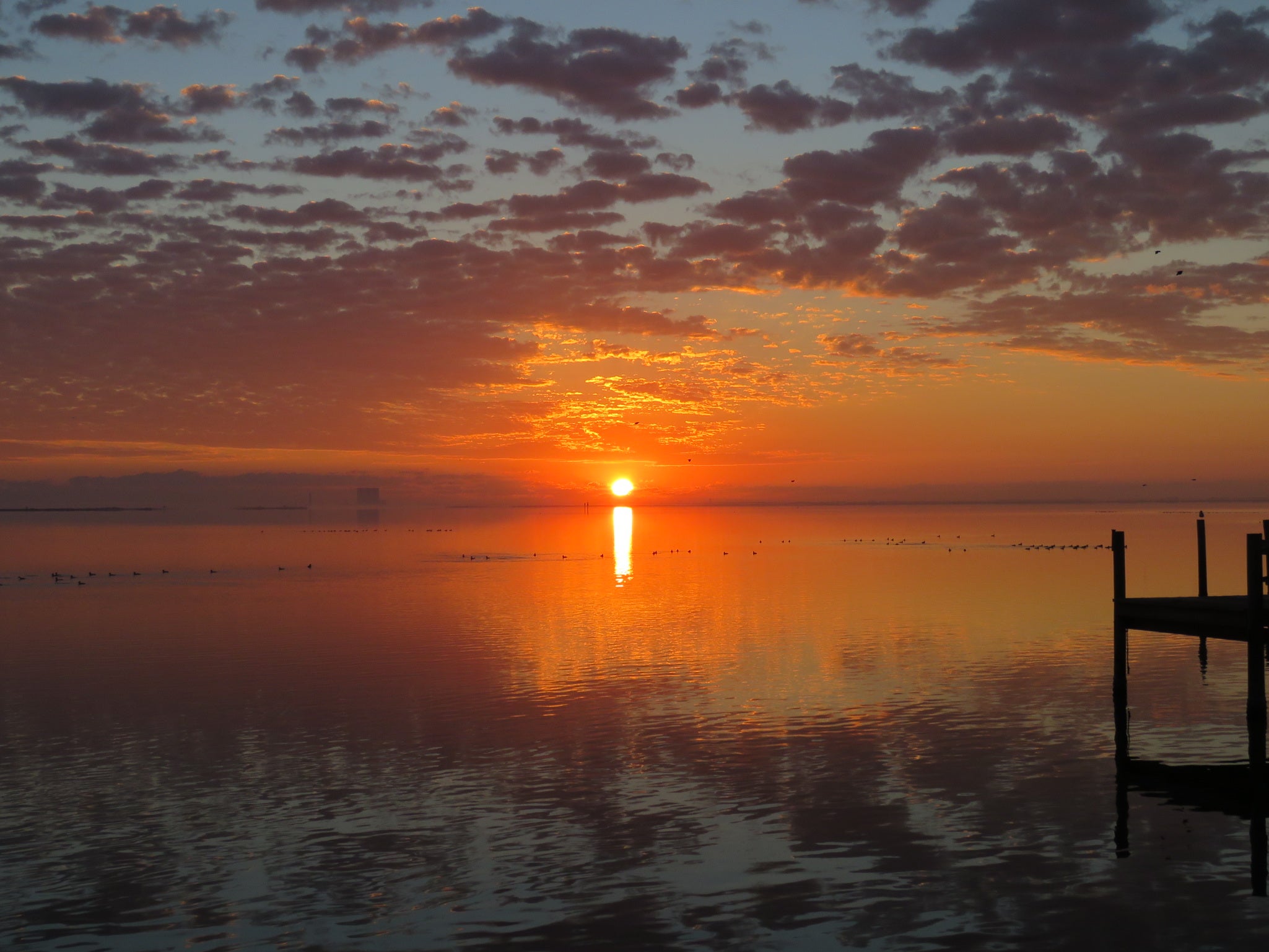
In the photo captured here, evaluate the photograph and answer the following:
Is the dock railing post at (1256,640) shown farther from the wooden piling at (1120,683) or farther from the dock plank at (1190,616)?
the wooden piling at (1120,683)

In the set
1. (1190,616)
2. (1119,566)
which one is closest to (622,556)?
(1119,566)

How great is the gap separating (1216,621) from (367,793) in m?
21.5

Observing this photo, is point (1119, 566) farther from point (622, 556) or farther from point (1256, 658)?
point (622, 556)

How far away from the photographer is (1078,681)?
119 feet

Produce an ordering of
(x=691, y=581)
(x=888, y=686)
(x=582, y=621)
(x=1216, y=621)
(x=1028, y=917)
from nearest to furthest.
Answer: (x=1028, y=917), (x=1216, y=621), (x=888, y=686), (x=582, y=621), (x=691, y=581)

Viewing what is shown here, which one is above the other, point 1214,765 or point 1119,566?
point 1119,566

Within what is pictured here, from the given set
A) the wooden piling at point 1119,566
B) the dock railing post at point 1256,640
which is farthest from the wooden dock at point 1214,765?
the wooden piling at point 1119,566

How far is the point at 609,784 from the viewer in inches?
949

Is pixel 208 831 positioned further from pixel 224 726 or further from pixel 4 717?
pixel 4 717

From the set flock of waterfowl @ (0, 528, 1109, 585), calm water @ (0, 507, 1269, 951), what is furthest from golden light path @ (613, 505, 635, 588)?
calm water @ (0, 507, 1269, 951)

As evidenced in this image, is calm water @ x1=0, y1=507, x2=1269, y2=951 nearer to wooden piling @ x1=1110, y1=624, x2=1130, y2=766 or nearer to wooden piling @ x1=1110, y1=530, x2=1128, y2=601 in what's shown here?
wooden piling @ x1=1110, y1=624, x2=1130, y2=766

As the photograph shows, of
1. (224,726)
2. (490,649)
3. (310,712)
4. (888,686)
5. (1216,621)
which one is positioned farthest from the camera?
(490,649)

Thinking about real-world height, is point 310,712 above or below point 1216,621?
below

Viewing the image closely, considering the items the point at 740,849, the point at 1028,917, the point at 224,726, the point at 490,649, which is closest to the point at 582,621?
the point at 490,649
